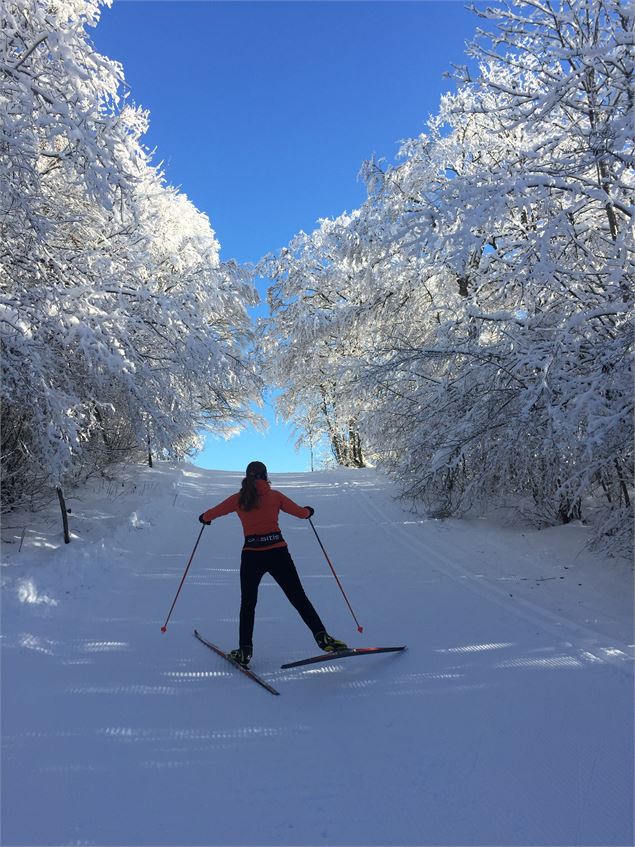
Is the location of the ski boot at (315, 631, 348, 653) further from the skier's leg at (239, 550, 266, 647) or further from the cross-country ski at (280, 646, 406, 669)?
the skier's leg at (239, 550, 266, 647)

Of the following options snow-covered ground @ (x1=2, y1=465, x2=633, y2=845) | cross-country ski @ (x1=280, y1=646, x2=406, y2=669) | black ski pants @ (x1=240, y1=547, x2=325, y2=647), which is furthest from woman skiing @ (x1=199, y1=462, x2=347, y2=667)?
snow-covered ground @ (x1=2, y1=465, x2=633, y2=845)

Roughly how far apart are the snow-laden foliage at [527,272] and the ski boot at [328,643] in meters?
2.96

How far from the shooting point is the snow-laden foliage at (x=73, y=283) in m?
6.12

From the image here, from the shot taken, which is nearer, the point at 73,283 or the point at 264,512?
the point at 264,512

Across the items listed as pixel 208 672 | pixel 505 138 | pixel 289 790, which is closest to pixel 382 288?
pixel 505 138

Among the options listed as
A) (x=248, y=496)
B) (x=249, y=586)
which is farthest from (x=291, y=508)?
(x=249, y=586)

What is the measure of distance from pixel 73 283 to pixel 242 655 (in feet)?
17.6

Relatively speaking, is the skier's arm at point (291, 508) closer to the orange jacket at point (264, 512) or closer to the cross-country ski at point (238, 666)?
the orange jacket at point (264, 512)

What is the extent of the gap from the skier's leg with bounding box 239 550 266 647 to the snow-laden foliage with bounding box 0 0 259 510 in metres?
2.90

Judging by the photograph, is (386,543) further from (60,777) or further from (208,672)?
(60,777)

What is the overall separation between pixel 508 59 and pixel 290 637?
313 inches

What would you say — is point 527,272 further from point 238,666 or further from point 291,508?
point 238,666

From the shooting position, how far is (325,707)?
163 inches

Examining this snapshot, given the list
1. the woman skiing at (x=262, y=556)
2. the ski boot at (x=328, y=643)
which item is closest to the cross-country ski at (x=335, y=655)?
the ski boot at (x=328, y=643)
